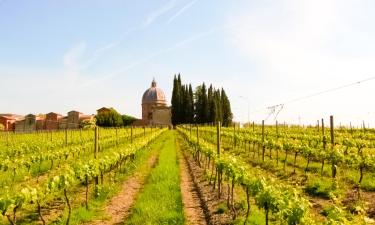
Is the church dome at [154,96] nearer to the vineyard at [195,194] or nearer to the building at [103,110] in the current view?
the building at [103,110]

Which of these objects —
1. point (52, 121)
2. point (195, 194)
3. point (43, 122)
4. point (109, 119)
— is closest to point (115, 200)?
point (195, 194)

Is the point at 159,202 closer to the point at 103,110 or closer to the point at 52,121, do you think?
the point at 52,121

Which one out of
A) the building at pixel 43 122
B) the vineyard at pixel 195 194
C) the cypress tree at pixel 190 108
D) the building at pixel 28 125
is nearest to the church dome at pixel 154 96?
the building at pixel 43 122

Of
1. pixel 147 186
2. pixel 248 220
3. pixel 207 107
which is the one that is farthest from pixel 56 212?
pixel 207 107

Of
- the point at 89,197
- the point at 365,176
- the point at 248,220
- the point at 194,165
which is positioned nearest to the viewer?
the point at 248,220

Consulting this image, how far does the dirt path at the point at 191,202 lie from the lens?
1046 cm

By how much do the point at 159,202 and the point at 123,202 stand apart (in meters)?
1.38

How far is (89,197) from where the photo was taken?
13461 millimetres

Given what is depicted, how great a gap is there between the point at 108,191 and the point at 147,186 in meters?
1.39

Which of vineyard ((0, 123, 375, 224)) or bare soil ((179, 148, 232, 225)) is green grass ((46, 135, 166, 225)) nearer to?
vineyard ((0, 123, 375, 224))

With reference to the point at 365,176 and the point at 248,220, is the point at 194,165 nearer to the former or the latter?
the point at 365,176

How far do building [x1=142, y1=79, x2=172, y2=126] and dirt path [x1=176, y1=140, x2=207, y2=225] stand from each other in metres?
100

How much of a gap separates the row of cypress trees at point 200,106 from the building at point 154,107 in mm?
28749

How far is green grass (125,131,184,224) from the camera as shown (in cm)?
1017
